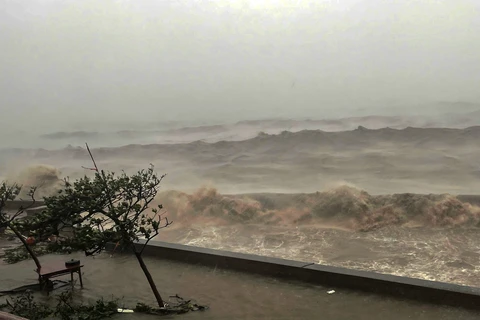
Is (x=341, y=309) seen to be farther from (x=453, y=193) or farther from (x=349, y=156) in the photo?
(x=349, y=156)

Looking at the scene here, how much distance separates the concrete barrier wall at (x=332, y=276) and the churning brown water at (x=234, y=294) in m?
0.10

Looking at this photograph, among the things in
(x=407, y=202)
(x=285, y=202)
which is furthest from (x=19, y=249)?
(x=407, y=202)

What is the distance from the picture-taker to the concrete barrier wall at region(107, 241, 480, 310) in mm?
3762

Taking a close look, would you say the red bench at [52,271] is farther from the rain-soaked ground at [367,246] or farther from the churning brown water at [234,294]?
the rain-soaked ground at [367,246]

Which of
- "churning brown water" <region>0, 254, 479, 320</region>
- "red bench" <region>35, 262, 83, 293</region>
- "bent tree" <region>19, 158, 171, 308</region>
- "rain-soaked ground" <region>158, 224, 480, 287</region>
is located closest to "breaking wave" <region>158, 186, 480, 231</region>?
"rain-soaked ground" <region>158, 224, 480, 287</region>

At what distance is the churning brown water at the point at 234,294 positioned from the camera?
3758 mm

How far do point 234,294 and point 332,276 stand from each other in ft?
3.46

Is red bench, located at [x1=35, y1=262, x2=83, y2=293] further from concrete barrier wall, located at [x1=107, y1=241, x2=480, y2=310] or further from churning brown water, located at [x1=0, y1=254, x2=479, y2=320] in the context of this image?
concrete barrier wall, located at [x1=107, y1=241, x2=480, y2=310]

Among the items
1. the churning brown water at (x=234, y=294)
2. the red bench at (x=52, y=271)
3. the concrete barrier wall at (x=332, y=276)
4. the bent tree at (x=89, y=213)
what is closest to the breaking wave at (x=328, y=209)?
the concrete barrier wall at (x=332, y=276)

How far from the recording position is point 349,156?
16250mm

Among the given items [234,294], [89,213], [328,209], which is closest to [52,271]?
[89,213]

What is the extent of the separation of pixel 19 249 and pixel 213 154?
1182cm

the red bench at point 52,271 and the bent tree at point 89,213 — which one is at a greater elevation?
the bent tree at point 89,213

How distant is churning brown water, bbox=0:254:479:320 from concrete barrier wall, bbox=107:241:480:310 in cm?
10
